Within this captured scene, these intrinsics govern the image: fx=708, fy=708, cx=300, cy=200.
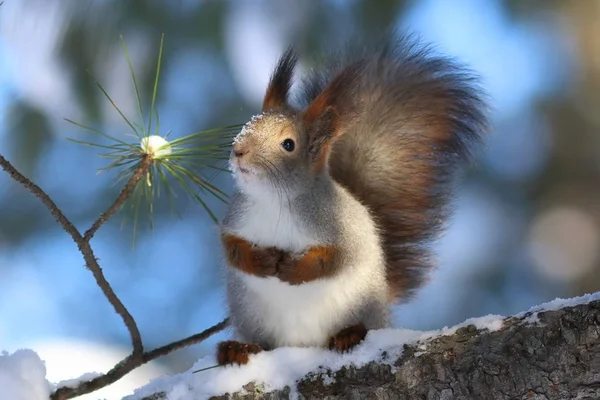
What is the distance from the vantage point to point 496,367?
98 centimetres

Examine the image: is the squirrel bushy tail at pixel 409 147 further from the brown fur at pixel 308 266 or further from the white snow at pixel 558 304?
the white snow at pixel 558 304

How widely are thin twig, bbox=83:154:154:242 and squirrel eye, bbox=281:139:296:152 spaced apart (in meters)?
0.24

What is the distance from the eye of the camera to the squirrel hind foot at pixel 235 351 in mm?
1165

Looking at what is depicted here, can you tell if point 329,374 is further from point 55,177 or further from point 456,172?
point 55,177

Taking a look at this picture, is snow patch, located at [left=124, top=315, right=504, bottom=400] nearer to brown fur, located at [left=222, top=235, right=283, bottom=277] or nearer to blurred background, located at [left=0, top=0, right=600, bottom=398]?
brown fur, located at [left=222, top=235, right=283, bottom=277]

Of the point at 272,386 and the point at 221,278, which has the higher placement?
the point at 221,278

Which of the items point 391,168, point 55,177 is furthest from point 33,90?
point 391,168

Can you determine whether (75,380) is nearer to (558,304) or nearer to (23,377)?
(23,377)

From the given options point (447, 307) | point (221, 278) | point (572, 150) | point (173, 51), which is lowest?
point (221, 278)

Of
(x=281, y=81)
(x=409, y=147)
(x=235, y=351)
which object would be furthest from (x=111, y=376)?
(x=409, y=147)

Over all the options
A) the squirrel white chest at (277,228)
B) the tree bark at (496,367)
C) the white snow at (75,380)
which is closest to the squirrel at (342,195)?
the squirrel white chest at (277,228)

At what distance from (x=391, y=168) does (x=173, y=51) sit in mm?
914

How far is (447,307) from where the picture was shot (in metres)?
2.17

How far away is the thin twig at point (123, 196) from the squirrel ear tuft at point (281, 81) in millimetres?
234
